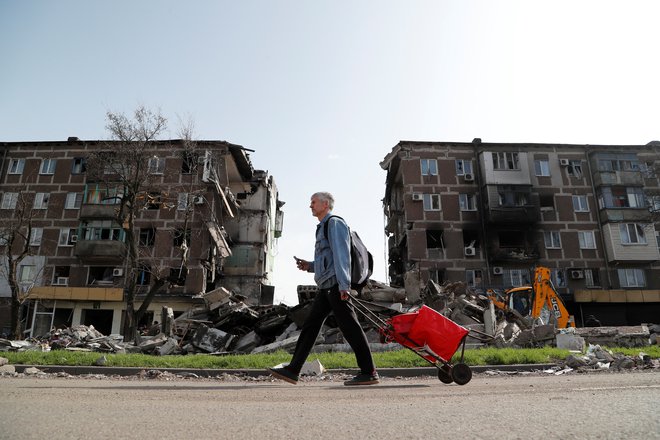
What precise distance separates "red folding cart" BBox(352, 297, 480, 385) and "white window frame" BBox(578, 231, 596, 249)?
3768 cm

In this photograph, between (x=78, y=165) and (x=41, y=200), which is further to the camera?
(x=78, y=165)

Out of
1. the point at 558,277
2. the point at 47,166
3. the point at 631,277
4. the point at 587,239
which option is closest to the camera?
the point at 558,277

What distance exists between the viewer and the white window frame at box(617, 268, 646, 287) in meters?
36.7

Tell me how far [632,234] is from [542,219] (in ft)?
23.9

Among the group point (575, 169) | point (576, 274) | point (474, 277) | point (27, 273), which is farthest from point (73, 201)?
point (575, 169)

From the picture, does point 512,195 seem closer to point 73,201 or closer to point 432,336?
point 432,336

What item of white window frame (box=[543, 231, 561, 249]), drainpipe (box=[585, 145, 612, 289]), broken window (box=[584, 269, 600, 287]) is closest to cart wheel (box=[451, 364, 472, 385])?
white window frame (box=[543, 231, 561, 249])

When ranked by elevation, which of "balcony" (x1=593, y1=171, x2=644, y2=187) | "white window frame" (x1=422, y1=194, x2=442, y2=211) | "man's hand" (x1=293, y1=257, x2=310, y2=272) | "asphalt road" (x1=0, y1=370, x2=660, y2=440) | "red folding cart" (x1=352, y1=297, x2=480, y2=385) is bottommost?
"asphalt road" (x1=0, y1=370, x2=660, y2=440)

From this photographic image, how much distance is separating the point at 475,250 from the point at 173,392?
112 feet

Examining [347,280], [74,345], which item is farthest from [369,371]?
[74,345]

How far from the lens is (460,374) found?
524 cm

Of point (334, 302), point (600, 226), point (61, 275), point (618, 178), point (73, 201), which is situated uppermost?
point (618, 178)

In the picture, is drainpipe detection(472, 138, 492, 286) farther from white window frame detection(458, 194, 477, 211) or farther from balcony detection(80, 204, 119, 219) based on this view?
balcony detection(80, 204, 119, 219)

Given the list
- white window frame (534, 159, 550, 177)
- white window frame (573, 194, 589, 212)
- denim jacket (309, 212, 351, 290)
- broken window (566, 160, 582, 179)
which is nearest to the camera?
denim jacket (309, 212, 351, 290)
